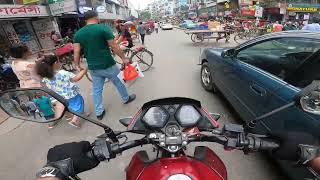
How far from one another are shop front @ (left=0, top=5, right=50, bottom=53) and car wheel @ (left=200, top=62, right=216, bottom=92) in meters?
11.2

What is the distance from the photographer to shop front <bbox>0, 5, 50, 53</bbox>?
13.8m

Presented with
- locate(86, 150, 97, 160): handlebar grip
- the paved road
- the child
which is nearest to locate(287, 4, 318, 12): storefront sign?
the paved road

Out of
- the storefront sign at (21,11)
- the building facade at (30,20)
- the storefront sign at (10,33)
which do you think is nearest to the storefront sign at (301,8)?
the building facade at (30,20)

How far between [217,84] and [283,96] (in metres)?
2.54

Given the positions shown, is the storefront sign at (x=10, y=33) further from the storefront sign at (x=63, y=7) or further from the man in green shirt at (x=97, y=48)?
the man in green shirt at (x=97, y=48)

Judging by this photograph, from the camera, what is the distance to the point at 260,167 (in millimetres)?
3385

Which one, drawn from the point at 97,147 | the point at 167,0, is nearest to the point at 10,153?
the point at 97,147

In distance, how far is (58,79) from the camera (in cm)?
436

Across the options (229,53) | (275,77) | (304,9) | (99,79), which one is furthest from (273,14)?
(275,77)

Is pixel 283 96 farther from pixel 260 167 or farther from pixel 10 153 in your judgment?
pixel 10 153

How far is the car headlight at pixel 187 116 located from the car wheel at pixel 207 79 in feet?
13.7

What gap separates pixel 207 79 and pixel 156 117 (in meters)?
4.66

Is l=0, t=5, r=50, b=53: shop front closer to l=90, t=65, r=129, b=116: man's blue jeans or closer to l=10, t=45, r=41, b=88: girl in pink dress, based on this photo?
l=10, t=45, r=41, b=88: girl in pink dress

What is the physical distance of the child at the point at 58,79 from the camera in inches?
162
